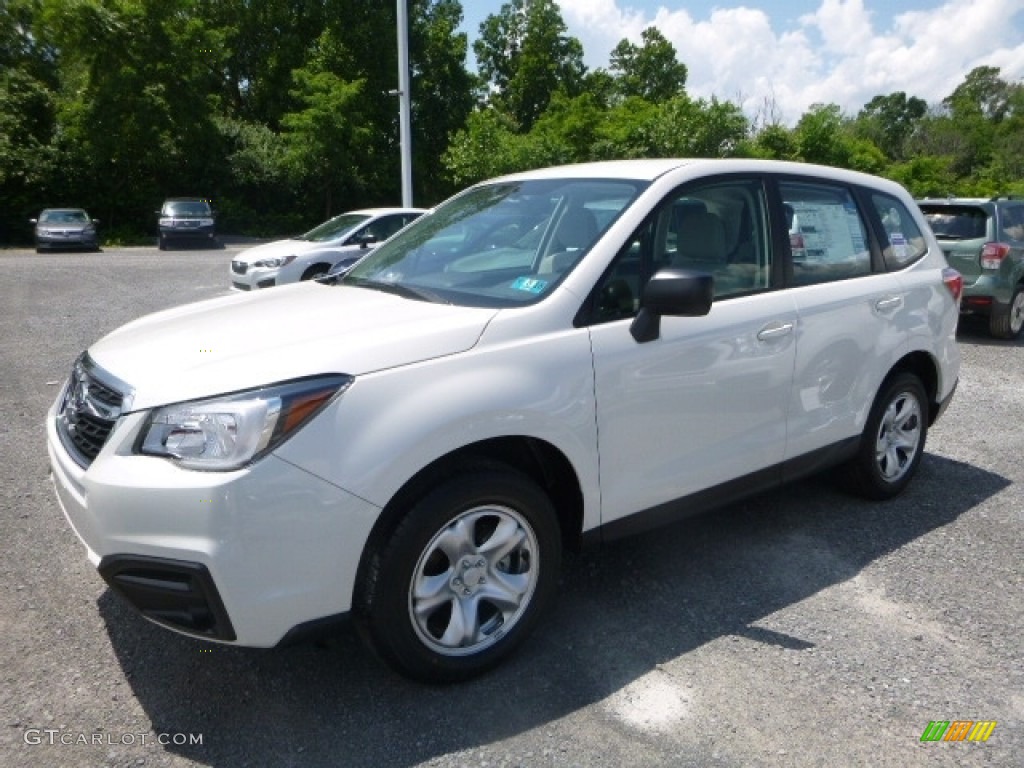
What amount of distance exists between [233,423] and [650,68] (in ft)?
213

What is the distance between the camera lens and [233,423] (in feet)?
7.79

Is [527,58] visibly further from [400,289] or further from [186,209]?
[400,289]

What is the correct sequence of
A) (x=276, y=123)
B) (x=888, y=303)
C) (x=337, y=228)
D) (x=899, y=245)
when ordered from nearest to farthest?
(x=888, y=303) → (x=899, y=245) → (x=337, y=228) → (x=276, y=123)

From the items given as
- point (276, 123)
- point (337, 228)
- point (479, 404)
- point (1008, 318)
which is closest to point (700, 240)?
point (479, 404)

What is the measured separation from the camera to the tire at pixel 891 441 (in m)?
4.30

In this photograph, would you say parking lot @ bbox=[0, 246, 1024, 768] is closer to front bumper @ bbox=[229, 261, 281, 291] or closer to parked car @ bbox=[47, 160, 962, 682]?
parked car @ bbox=[47, 160, 962, 682]

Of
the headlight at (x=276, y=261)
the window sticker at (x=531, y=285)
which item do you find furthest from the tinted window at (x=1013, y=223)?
the headlight at (x=276, y=261)

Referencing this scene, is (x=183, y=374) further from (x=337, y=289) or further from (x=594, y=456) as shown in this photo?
(x=594, y=456)

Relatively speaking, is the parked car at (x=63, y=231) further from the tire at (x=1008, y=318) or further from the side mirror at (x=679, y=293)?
the side mirror at (x=679, y=293)

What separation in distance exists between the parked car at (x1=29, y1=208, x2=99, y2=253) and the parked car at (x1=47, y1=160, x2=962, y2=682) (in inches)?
939

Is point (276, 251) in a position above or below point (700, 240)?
below

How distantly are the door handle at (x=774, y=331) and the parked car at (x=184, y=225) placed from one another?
25.4 m

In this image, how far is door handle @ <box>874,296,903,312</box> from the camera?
413cm

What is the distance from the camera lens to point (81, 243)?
24391mm
